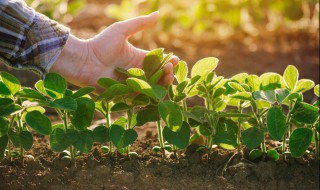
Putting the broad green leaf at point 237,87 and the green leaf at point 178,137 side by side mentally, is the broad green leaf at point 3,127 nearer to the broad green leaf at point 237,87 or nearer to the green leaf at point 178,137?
the green leaf at point 178,137

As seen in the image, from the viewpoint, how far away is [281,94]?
212 centimetres

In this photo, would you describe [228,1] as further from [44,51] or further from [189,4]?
[44,51]

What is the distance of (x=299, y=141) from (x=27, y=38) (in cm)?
108

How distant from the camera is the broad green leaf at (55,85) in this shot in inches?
85.7

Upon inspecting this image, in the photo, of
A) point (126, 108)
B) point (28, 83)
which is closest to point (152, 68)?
point (126, 108)

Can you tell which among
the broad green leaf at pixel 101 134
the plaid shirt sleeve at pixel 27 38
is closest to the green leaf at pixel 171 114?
the broad green leaf at pixel 101 134

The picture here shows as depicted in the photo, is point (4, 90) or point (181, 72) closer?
point (4, 90)

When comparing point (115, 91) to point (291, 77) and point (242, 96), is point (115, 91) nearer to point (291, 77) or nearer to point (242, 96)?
point (242, 96)

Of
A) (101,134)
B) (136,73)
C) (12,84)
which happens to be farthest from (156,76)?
(12,84)

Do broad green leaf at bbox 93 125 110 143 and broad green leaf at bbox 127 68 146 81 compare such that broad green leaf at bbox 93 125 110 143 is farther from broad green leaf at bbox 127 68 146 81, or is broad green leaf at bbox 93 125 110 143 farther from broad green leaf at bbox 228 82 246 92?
broad green leaf at bbox 228 82 246 92

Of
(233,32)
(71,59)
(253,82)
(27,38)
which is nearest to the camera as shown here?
(253,82)

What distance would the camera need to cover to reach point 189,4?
5062 mm

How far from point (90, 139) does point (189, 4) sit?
303cm

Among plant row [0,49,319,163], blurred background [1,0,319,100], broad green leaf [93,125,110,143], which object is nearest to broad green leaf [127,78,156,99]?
plant row [0,49,319,163]
